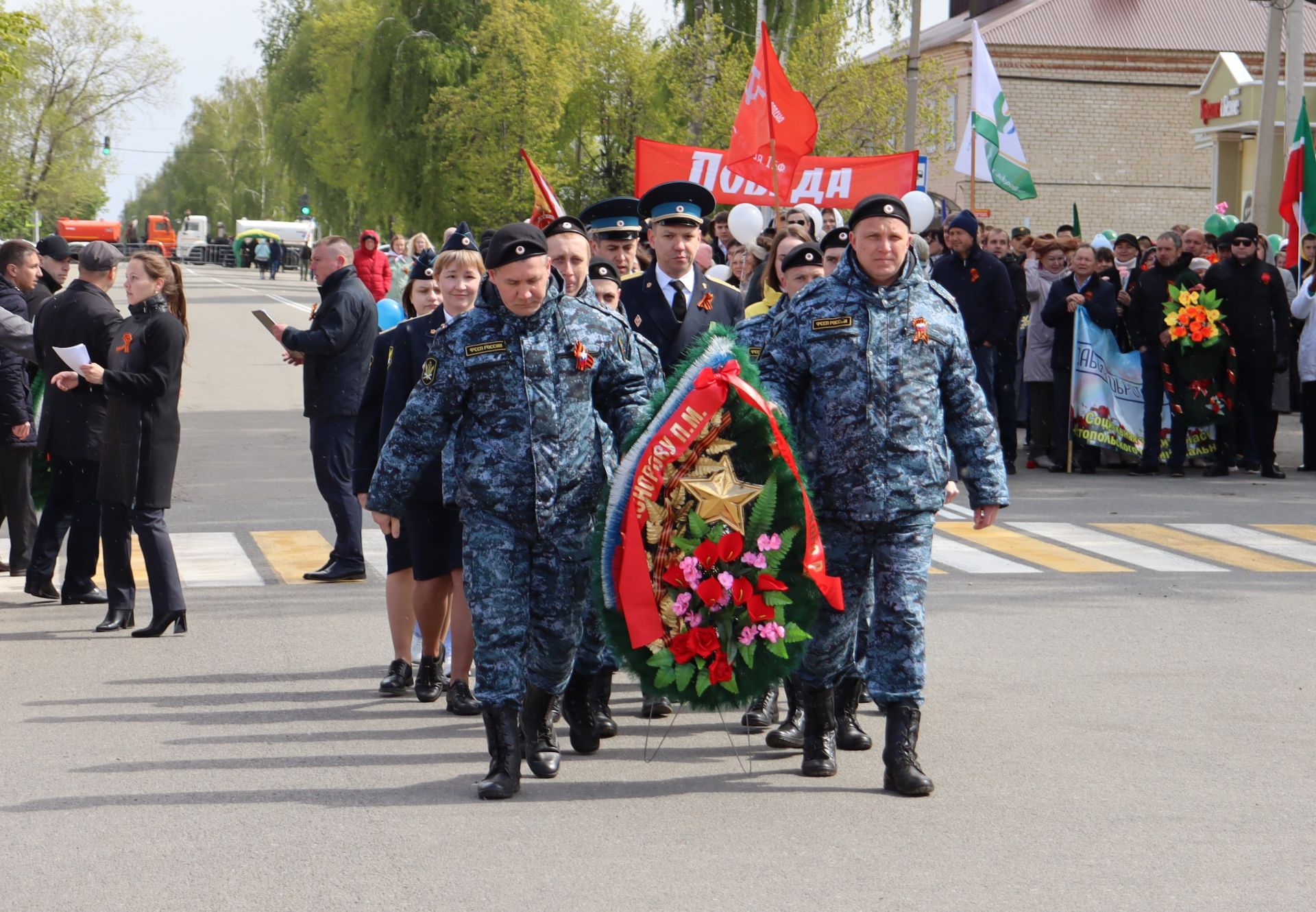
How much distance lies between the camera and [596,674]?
7047 mm

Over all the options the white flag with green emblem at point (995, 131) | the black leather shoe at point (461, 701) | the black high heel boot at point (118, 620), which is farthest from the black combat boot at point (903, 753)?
the white flag with green emblem at point (995, 131)

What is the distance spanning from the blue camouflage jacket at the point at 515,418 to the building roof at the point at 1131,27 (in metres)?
51.2

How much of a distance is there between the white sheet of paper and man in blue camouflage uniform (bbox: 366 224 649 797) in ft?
10.9

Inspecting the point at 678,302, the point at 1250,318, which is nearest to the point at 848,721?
the point at 678,302

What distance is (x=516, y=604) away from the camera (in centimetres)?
621

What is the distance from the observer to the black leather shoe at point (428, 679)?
7.77 metres

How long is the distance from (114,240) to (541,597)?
92812mm

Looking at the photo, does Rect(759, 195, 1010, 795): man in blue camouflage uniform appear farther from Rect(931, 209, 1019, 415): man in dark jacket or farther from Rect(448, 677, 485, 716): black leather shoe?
Rect(931, 209, 1019, 415): man in dark jacket

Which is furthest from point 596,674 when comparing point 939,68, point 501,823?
point 939,68

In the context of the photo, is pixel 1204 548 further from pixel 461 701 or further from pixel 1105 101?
pixel 1105 101

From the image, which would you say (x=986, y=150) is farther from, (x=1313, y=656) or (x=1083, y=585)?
(x=1313, y=656)

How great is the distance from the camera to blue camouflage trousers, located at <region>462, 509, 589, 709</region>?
6.18 m

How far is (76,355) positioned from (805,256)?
13.1 feet

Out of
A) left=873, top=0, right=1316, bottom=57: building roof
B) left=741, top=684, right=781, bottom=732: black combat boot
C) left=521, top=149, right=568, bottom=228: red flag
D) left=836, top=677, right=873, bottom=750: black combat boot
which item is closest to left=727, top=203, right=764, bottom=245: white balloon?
left=521, top=149, right=568, bottom=228: red flag
